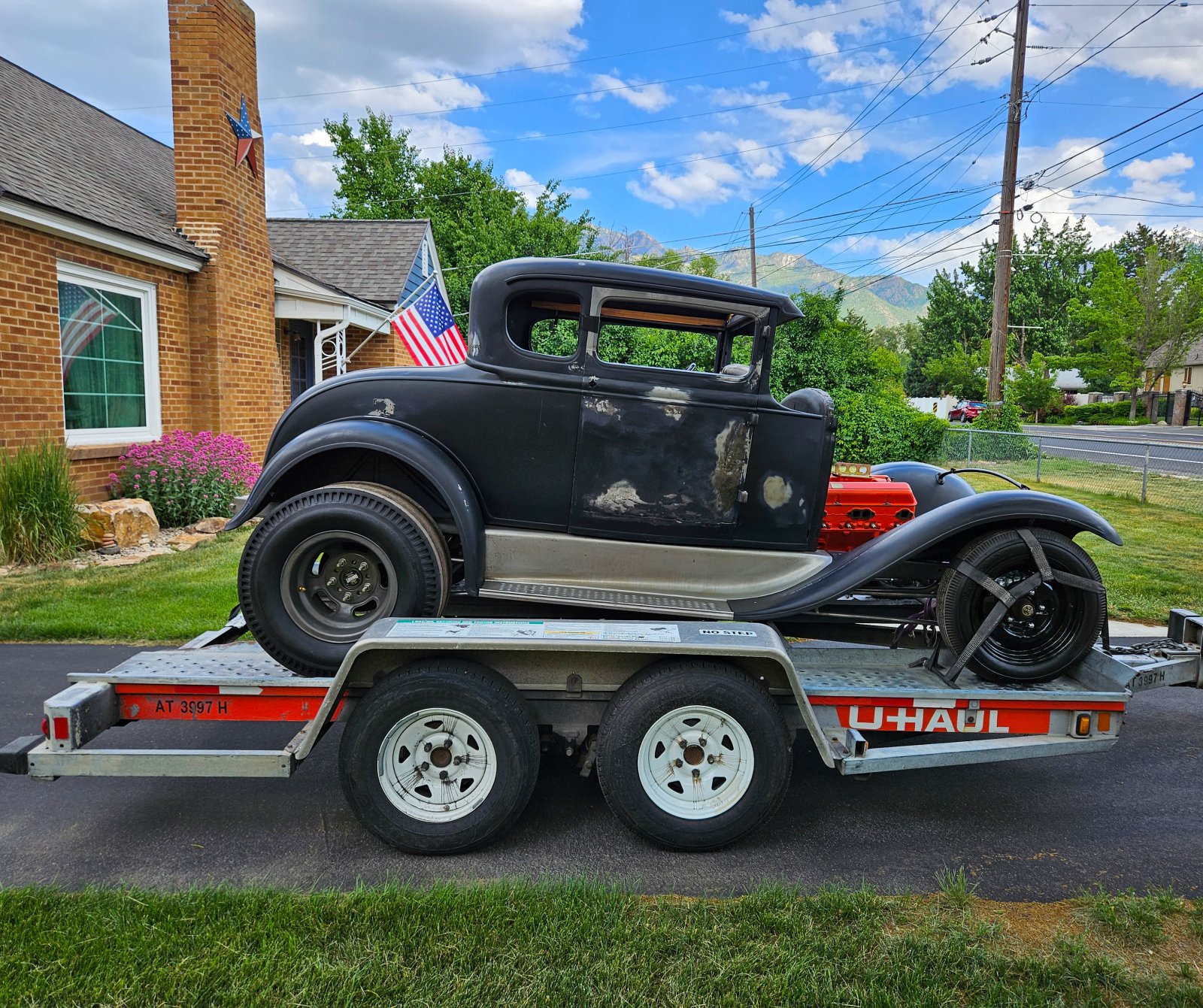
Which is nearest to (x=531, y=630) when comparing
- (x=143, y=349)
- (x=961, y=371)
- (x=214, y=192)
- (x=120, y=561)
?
(x=120, y=561)

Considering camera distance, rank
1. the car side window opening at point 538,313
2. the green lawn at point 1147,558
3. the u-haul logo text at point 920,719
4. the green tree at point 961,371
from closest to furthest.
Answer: the u-haul logo text at point 920,719 → the car side window opening at point 538,313 → the green lawn at point 1147,558 → the green tree at point 961,371

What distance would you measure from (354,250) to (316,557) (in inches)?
671

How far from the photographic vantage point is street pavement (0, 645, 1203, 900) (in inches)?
129

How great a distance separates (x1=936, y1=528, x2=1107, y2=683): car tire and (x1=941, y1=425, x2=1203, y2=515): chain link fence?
34.7ft

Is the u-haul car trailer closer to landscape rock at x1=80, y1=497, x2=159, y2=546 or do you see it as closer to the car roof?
the car roof

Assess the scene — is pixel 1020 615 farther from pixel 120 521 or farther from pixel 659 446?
pixel 120 521

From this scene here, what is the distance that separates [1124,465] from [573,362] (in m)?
18.1

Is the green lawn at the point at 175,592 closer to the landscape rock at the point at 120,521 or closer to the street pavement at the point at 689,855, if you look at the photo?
the landscape rock at the point at 120,521

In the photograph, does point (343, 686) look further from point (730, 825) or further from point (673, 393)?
point (673, 393)

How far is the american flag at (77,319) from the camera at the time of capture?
30.7ft

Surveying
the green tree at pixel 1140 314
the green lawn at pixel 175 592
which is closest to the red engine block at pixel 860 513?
the green lawn at pixel 175 592

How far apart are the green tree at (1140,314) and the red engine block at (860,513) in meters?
46.3

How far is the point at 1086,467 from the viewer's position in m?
17.2

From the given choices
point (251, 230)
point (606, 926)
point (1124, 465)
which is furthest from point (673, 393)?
point (1124, 465)
